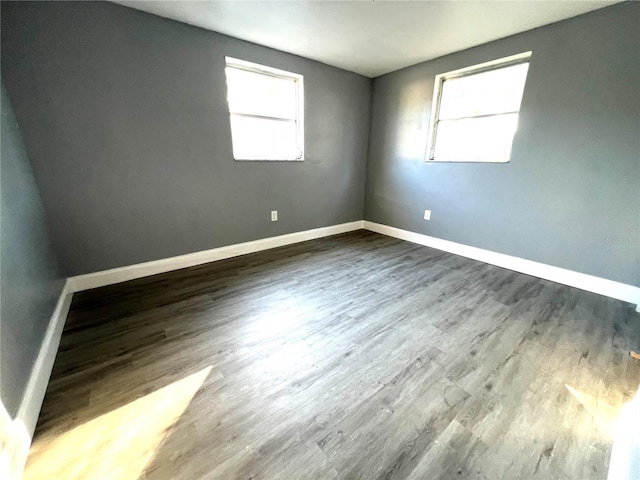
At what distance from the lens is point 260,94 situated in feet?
9.49

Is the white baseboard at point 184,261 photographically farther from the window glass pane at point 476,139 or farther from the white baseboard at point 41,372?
the window glass pane at point 476,139

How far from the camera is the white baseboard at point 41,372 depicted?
1035mm

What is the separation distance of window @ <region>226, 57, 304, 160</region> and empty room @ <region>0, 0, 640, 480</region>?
0.03 meters

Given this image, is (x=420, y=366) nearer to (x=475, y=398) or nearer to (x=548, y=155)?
(x=475, y=398)

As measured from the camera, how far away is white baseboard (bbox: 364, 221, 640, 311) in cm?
214

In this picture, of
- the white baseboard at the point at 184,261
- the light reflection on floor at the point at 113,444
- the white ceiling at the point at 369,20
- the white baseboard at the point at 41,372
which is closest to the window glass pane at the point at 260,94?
the white ceiling at the point at 369,20

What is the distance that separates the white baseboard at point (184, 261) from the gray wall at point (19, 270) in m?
0.36

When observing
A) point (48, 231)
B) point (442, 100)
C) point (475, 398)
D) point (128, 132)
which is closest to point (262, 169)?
point (128, 132)

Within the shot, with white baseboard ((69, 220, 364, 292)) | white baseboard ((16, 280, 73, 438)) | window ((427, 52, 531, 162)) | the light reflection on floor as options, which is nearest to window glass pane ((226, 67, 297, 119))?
white baseboard ((69, 220, 364, 292))

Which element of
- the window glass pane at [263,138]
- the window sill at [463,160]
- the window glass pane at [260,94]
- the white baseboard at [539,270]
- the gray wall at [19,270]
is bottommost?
the white baseboard at [539,270]

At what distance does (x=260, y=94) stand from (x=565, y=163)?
10.3 feet

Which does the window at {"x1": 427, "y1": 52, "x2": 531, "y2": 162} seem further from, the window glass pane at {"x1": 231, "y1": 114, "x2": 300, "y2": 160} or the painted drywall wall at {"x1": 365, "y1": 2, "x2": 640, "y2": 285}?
the window glass pane at {"x1": 231, "y1": 114, "x2": 300, "y2": 160}

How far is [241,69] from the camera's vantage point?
2701mm

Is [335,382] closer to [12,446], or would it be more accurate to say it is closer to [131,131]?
[12,446]
